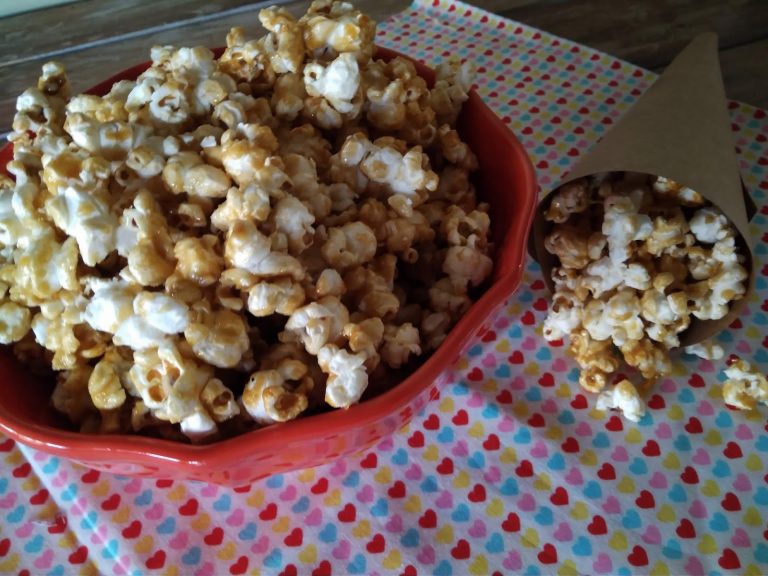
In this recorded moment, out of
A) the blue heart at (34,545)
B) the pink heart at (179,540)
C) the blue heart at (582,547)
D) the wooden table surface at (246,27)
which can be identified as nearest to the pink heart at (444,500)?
the blue heart at (582,547)

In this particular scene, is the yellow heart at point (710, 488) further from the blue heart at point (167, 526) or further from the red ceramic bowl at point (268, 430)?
the blue heart at point (167, 526)

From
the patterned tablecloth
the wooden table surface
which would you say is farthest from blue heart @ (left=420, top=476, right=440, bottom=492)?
the wooden table surface

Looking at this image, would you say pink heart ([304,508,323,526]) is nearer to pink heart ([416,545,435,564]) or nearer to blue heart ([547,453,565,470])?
pink heart ([416,545,435,564])

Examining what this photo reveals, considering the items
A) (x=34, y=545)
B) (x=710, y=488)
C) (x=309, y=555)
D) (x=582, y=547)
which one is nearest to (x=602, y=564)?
(x=582, y=547)

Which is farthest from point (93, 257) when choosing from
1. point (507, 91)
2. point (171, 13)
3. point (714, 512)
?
point (171, 13)

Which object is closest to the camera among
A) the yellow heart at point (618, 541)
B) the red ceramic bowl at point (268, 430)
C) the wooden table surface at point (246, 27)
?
the red ceramic bowl at point (268, 430)

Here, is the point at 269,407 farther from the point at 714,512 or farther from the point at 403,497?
the point at 714,512

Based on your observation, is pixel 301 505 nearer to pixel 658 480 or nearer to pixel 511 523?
pixel 511 523
